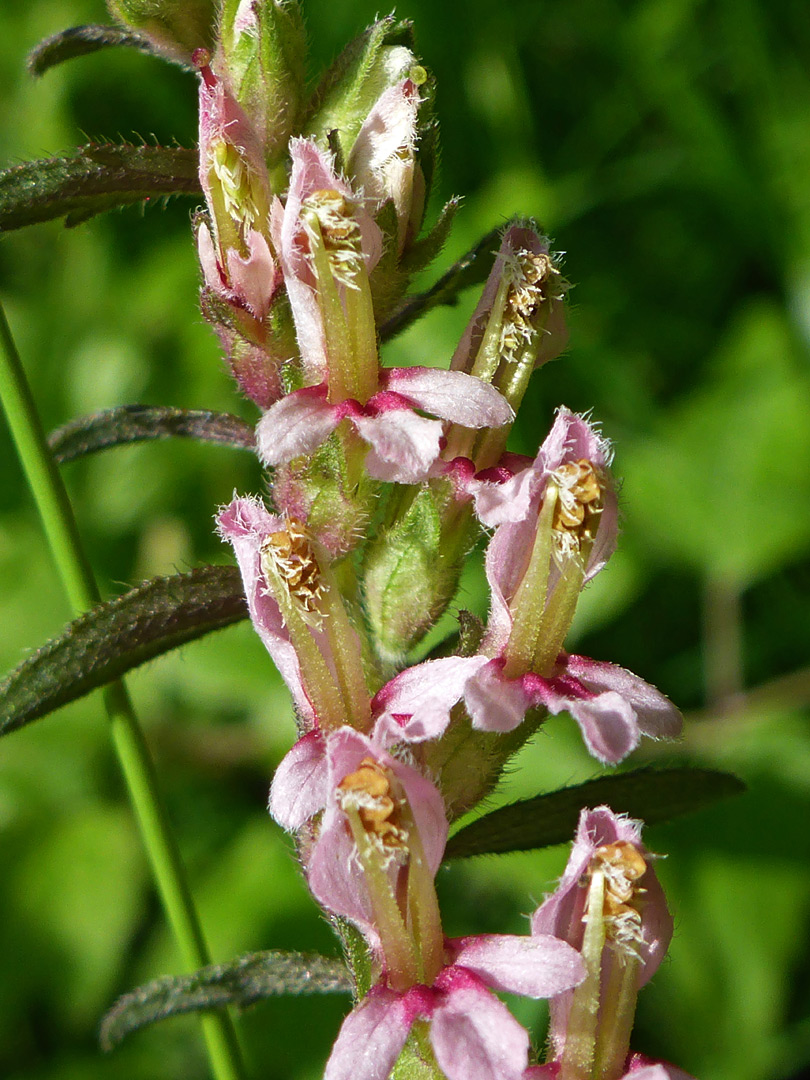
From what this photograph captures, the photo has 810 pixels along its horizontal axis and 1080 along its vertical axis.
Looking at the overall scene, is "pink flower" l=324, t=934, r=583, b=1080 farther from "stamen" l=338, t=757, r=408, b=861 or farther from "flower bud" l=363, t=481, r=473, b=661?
"flower bud" l=363, t=481, r=473, b=661

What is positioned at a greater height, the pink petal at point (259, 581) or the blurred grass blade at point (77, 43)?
the blurred grass blade at point (77, 43)

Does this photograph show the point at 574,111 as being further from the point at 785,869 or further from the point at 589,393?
the point at 785,869

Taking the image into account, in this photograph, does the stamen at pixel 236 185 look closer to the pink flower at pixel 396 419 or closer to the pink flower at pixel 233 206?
the pink flower at pixel 233 206

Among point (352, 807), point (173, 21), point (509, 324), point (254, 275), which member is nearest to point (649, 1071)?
point (352, 807)

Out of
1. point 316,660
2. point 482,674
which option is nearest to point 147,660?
point 316,660

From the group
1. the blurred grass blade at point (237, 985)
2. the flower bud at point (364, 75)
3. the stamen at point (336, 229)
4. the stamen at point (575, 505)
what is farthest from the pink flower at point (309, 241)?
the blurred grass blade at point (237, 985)

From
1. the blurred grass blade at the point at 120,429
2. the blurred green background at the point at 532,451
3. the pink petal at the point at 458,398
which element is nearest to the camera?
the pink petal at the point at 458,398

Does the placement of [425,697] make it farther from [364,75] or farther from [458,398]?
[364,75]
